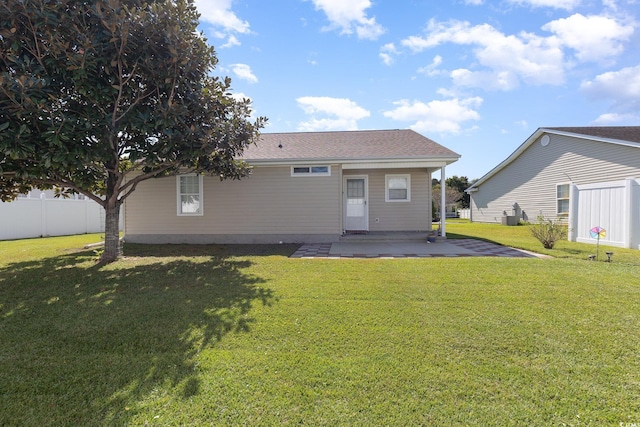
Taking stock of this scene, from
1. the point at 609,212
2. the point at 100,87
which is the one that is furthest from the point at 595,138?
the point at 100,87

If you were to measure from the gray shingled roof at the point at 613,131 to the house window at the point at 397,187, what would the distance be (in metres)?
9.10

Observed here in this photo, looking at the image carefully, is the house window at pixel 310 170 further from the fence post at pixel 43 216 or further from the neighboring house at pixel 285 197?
the fence post at pixel 43 216

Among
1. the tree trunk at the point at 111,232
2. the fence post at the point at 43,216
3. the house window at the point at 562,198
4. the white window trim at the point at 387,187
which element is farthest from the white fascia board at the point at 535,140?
the fence post at the point at 43,216

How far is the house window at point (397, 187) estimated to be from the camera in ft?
36.6

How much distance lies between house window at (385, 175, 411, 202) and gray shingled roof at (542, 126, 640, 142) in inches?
358

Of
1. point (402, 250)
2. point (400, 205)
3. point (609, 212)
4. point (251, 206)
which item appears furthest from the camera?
point (400, 205)

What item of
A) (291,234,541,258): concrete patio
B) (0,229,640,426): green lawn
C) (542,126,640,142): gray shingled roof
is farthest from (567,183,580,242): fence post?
(0,229,640,426): green lawn

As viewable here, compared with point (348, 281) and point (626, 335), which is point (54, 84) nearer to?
point (348, 281)

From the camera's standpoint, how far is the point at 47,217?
44.5 ft

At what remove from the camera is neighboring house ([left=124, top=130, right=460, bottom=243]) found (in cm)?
983

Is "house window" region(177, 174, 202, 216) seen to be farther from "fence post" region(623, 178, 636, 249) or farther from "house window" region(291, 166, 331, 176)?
"fence post" region(623, 178, 636, 249)

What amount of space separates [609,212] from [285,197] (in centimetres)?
977

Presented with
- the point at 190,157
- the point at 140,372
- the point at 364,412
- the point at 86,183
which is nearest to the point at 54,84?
the point at 86,183

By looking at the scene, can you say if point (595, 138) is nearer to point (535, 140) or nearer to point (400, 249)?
point (535, 140)
